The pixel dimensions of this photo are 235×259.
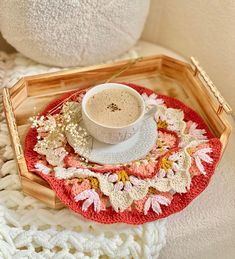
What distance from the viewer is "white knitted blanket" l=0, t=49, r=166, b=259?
600 millimetres

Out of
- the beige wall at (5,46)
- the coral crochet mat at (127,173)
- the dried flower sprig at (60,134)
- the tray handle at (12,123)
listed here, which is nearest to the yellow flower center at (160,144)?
the coral crochet mat at (127,173)

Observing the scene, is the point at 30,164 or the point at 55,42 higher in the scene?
the point at 55,42

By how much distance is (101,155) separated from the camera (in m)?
0.67

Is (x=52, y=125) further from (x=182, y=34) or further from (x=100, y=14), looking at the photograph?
(x=182, y=34)

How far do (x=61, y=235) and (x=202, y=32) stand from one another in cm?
50

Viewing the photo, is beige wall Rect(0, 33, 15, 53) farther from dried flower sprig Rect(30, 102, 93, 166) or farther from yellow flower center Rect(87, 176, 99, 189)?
yellow flower center Rect(87, 176, 99, 189)

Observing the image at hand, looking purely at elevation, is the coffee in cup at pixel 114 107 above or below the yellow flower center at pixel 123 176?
above

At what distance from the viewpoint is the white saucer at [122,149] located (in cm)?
66

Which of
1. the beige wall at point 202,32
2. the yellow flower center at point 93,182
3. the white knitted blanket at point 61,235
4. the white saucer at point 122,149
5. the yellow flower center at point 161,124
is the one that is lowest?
the white knitted blanket at point 61,235

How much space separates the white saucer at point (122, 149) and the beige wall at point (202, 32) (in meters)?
0.22

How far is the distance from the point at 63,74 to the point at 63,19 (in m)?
0.10

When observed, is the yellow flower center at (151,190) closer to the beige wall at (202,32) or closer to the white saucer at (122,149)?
the white saucer at (122,149)

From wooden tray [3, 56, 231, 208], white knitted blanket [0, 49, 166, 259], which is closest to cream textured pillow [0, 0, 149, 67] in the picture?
wooden tray [3, 56, 231, 208]

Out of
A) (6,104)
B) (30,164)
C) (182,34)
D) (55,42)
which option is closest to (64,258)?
(30,164)
